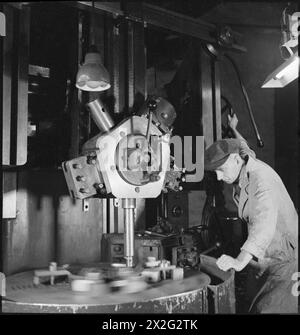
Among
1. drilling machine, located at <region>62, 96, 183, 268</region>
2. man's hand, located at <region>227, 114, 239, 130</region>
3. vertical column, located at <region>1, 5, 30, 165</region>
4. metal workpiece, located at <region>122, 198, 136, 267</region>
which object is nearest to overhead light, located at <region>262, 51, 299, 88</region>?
man's hand, located at <region>227, 114, 239, 130</region>

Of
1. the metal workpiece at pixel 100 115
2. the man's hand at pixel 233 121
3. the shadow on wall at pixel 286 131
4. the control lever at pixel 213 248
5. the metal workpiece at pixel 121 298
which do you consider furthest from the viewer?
the shadow on wall at pixel 286 131

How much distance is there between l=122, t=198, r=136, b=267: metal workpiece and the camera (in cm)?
148

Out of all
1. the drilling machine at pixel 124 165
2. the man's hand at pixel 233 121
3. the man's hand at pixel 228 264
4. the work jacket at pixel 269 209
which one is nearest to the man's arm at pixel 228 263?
the man's hand at pixel 228 264

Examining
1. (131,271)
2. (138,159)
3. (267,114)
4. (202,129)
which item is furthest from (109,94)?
(267,114)

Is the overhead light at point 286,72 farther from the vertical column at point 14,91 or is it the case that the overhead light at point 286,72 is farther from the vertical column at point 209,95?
the vertical column at point 14,91

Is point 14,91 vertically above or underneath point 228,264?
above

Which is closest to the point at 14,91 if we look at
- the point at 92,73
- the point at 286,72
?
the point at 92,73

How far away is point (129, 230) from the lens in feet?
4.87

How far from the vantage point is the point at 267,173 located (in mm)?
1922

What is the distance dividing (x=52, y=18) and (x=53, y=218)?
929mm

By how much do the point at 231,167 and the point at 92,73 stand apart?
2.66 feet

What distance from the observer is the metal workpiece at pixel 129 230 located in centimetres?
148

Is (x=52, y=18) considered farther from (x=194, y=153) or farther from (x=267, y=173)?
(x=267, y=173)

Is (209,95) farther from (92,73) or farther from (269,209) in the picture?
(92,73)
